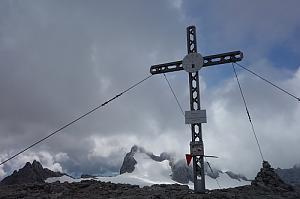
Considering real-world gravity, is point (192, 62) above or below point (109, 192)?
above

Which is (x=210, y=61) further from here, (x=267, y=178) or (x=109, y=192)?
(x=267, y=178)

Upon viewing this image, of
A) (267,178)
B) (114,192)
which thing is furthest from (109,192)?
(267,178)

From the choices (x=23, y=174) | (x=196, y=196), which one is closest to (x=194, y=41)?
(x=196, y=196)

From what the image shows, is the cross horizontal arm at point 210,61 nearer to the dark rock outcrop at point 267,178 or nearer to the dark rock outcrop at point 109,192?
the dark rock outcrop at point 109,192

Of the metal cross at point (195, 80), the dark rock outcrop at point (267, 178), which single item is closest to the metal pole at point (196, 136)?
A: the metal cross at point (195, 80)

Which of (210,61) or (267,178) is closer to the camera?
(210,61)

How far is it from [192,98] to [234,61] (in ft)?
13.2

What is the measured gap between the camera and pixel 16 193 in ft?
106

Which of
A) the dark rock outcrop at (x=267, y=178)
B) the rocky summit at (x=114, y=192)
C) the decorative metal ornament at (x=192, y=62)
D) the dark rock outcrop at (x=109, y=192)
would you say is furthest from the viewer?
the dark rock outcrop at (x=267, y=178)

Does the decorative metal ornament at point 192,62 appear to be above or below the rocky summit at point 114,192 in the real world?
above

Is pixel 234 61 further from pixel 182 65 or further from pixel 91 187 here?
pixel 91 187

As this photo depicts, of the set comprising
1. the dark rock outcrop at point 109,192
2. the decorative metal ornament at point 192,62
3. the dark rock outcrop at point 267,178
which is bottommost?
the dark rock outcrop at point 109,192

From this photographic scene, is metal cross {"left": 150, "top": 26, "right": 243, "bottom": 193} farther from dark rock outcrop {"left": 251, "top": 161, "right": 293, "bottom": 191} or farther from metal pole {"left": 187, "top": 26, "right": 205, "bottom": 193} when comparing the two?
dark rock outcrop {"left": 251, "top": 161, "right": 293, "bottom": 191}

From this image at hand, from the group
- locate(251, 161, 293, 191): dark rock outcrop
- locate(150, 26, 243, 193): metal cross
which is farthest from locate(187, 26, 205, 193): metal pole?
locate(251, 161, 293, 191): dark rock outcrop
